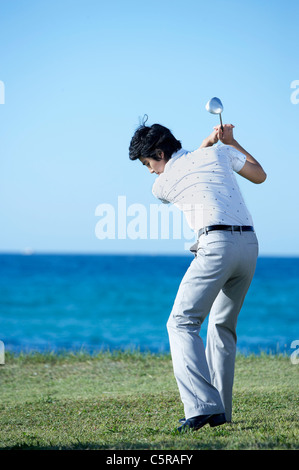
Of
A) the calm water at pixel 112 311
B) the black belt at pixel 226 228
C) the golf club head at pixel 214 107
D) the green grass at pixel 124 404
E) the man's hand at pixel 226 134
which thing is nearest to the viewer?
the green grass at pixel 124 404

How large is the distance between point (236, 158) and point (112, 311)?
993 inches

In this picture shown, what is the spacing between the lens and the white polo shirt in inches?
145

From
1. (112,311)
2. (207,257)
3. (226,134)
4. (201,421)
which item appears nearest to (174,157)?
(226,134)

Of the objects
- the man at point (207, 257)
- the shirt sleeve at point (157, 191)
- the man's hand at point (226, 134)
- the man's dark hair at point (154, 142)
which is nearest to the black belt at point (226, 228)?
the man at point (207, 257)

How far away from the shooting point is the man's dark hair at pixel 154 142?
12.7ft

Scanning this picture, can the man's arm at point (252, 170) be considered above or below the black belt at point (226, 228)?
above

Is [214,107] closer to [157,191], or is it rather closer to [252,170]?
[252,170]

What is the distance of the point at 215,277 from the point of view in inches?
141

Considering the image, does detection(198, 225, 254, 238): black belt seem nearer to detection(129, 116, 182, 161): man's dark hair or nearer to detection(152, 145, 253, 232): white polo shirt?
detection(152, 145, 253, 232): white polo shirt

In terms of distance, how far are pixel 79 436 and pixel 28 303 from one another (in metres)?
27.1

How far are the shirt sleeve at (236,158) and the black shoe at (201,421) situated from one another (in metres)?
1.49

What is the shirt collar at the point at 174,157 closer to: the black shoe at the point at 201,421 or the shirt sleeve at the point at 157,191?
the shirt sleeve at the point at 157,191
